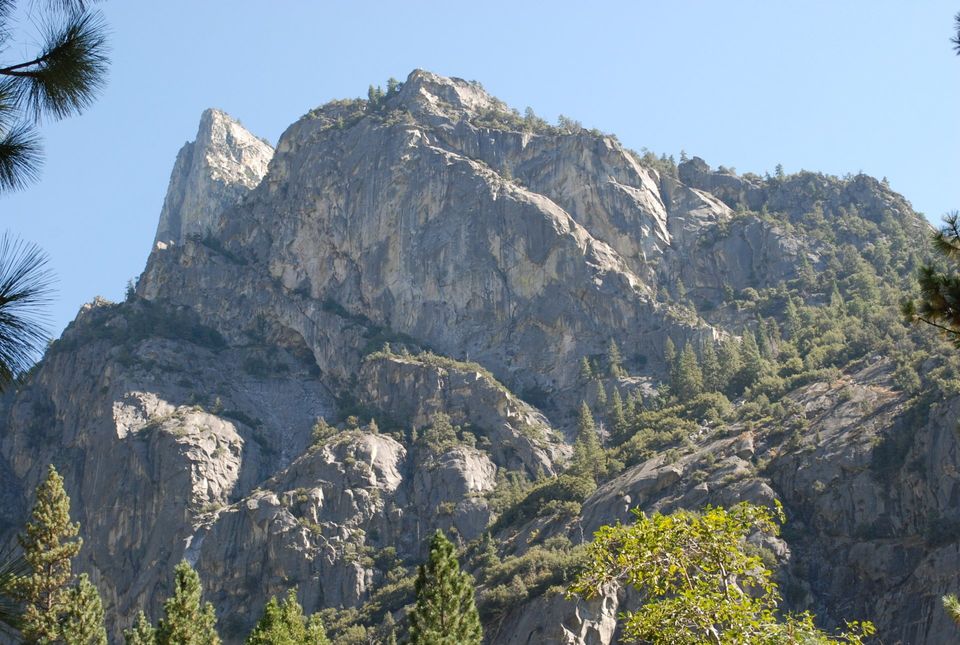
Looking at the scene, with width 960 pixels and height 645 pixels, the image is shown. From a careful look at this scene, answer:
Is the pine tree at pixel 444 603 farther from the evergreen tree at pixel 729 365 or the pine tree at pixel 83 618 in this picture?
the evergreen tree at pixel 729 365

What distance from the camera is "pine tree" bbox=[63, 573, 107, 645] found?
40.8 m

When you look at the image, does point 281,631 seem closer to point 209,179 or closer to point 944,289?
point 944,289

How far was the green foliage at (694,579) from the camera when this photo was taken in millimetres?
17797

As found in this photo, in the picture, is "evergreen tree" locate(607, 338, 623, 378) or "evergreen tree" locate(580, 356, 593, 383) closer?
"evergreen tree" locate(607, 338, 623, 378)

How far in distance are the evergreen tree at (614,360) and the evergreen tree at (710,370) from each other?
8.70 meters

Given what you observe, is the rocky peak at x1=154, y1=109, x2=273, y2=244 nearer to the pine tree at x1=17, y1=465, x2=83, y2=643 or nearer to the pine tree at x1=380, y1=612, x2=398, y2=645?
the pine tree at x1=380, y1=612, x2=398, y2=645

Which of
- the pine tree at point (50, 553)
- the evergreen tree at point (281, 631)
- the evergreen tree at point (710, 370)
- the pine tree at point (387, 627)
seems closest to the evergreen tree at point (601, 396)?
the evergreen tree at point (710, 370)

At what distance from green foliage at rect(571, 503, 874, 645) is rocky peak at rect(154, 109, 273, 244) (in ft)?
543

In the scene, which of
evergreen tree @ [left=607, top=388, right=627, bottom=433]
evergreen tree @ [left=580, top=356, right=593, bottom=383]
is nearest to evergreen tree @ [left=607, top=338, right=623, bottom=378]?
evergreen tree @ [left=580, top=356, right=593, bottom=383]

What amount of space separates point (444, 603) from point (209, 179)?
157746 mm

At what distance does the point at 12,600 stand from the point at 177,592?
30.9m

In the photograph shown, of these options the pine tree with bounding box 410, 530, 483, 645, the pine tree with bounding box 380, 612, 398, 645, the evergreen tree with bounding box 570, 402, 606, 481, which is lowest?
the pine tree with bounding box 410, 530, 483, 645

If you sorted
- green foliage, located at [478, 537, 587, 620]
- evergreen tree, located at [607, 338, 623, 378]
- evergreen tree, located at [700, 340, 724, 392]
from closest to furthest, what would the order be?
green foliage, located at [478, 537, 587, 620] → evergreen tree, located at [700, 340, 724, 392] → evergreen tree, located at [607, 338, 623, 378]

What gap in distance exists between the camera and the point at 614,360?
10981cm
